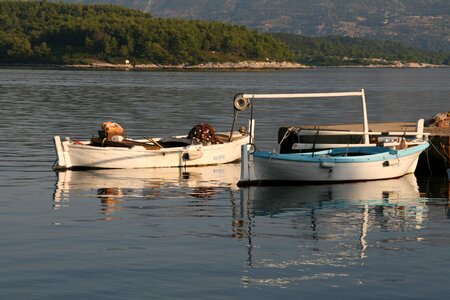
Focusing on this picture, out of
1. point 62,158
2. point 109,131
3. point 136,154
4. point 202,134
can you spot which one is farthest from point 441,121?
point 62,158

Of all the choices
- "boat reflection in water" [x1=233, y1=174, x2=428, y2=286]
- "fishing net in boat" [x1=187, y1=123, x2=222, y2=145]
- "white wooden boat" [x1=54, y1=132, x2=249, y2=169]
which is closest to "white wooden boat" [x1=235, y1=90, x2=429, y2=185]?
"boat reflection in water" [x1=233, y1=174, x2=428, y2=286]

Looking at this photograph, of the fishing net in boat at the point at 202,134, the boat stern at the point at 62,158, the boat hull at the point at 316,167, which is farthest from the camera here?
the fishing net in boat at the point at 202,134

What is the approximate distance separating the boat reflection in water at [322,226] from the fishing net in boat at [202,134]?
6896 millimetres

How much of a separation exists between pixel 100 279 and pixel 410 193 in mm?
16683

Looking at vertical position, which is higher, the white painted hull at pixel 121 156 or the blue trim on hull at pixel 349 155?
the blue trim on hull at pixel 349 155

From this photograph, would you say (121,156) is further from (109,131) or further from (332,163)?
(332,163)

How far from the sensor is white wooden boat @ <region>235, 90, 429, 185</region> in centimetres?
3512

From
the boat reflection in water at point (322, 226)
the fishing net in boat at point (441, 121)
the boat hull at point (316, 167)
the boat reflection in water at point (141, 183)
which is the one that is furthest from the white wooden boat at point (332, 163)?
the fishing net in boat at point (441, 121)

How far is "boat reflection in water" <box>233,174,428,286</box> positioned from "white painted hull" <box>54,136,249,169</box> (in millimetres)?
6151

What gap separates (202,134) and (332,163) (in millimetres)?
7441

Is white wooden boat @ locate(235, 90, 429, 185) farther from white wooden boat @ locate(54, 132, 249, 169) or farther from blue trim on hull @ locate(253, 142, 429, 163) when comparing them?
white wooden boat @ locate(54, 132, 249, 169)

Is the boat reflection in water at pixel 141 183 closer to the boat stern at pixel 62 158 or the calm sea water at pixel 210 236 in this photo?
the calm sea water at pixel 210 236

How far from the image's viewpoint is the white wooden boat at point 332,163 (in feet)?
115

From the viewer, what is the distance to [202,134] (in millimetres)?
41812
